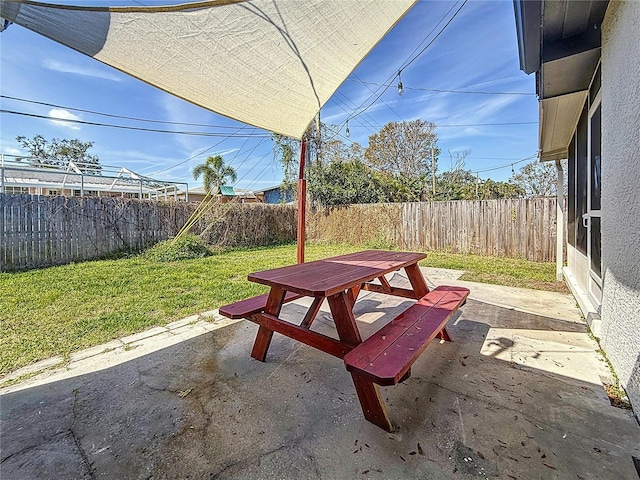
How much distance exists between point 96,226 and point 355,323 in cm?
762

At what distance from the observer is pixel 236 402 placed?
5.51 feet

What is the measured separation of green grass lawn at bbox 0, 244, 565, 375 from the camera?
255 cm

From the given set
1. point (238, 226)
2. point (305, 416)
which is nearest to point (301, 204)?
point (305, 416)

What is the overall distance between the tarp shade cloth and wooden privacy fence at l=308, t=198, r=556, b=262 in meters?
5.64

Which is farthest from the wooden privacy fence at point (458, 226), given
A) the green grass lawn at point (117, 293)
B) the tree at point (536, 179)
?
the tree at point (536, 179)

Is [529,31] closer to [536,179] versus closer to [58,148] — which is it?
[536,179]

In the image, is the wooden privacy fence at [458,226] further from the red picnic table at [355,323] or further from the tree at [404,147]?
the tree at [404,147]

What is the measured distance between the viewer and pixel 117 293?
3.94 metres

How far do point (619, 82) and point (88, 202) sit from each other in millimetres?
8768

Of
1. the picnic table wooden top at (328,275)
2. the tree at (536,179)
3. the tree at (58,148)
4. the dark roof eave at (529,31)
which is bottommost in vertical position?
the picnic table wooden top at (328,275)

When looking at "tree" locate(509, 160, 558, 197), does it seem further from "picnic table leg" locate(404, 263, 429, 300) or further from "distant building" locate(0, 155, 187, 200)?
"distant building" locate(0, 155, 187, 200)

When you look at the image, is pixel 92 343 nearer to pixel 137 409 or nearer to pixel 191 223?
pixel 137 409

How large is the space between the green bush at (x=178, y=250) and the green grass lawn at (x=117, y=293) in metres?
0.31

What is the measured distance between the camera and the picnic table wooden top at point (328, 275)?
5.54 ft
